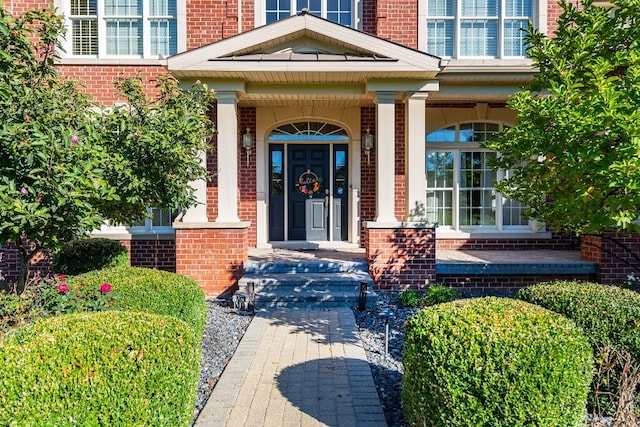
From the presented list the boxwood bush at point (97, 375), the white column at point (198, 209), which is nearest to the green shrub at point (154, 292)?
the boxwood bush at point (97, 375)

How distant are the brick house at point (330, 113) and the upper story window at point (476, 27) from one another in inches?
1.0

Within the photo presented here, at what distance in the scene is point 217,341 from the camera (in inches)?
212

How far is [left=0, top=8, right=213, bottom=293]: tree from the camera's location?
4023 millimetres

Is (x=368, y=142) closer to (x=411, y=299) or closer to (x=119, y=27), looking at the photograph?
(x=411, y=299)

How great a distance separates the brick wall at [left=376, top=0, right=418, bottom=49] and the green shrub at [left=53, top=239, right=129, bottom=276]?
6.79m

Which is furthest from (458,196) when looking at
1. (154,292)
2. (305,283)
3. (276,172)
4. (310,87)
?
(154,292)

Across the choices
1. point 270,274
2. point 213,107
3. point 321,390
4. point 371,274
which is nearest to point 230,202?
point 270,274

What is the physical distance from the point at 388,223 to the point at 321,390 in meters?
4.18

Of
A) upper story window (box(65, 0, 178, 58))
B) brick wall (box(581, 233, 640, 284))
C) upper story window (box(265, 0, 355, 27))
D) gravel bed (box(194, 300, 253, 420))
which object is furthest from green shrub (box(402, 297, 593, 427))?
upper story window (box(65, 0, 178, 58))

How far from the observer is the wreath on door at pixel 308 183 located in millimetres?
10258

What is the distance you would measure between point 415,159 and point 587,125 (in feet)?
13.5

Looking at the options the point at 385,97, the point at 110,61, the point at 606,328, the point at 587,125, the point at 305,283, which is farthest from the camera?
the point at 110,61

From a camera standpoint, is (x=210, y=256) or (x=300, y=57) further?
(x=210, y=256)

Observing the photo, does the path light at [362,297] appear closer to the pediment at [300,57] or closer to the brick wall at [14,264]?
the pediment at [300,57]
